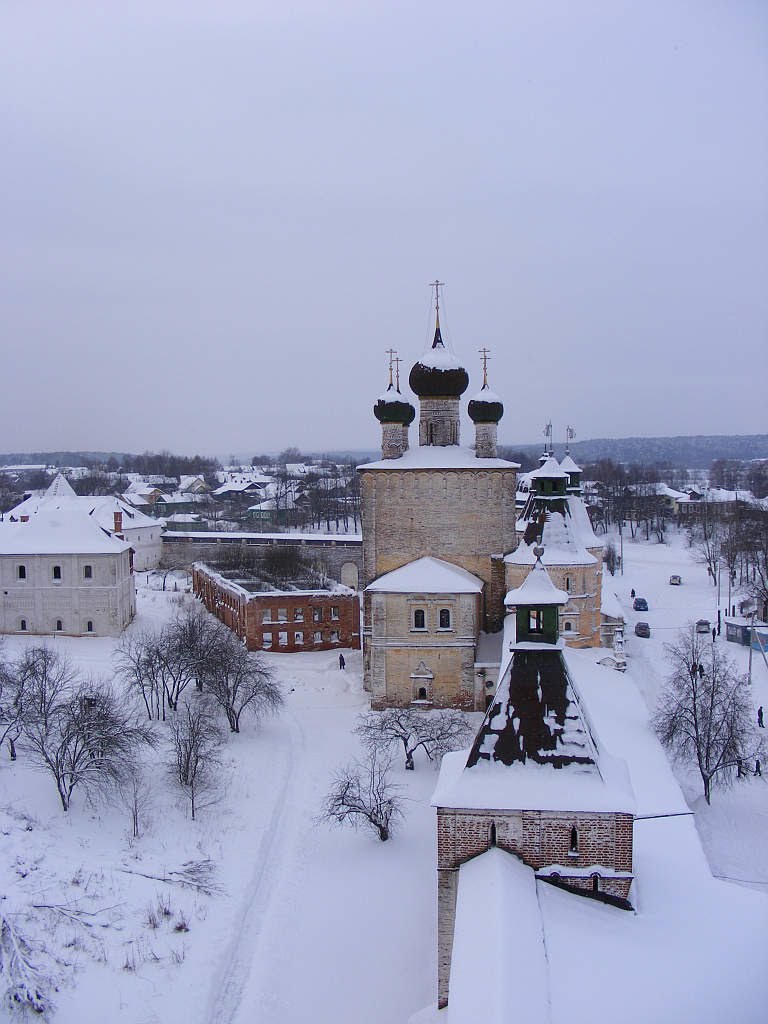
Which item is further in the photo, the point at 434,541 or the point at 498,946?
the point at 434,541

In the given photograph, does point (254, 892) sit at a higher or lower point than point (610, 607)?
lower

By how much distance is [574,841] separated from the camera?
9.92m

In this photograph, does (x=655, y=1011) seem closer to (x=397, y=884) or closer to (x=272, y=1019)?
(x=272, y=1019)

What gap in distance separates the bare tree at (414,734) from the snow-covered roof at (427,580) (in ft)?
12.2

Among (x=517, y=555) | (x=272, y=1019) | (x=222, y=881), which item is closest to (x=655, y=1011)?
(x=272, y=1019)

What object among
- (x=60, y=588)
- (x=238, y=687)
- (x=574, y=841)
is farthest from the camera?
(x=60, y=588)

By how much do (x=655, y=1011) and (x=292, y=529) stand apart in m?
62.9

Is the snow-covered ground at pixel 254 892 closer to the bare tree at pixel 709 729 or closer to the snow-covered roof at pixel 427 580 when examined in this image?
the bare tree at pixel 709 729

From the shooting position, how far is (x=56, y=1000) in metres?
11.6

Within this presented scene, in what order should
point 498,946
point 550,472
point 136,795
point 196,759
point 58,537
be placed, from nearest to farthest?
point 498,946 < point 136,795 < point 196,759 < point 550,472 < point 58,537

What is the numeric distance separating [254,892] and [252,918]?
2.49 feet

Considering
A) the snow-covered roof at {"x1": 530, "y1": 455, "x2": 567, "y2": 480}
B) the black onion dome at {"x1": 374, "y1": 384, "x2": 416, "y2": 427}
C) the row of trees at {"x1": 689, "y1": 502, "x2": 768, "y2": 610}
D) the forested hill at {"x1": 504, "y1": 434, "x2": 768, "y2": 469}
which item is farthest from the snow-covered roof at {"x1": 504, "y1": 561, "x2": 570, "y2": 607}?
the forested hill at {"x1": 504, "y1": 434, "x2": 768, "y2": 469}

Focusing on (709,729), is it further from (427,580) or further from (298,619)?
(298,619)

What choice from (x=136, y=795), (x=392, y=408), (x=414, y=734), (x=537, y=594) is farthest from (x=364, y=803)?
(x=392, y=408)
